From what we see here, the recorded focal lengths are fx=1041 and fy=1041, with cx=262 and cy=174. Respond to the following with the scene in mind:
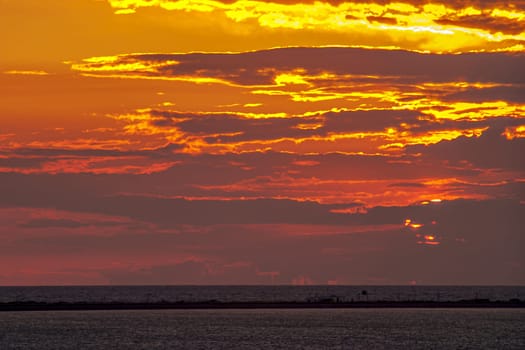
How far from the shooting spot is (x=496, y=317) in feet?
565

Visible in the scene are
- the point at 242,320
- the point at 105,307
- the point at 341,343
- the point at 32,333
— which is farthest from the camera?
the point at 105,307

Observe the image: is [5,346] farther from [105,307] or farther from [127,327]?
[105,307]

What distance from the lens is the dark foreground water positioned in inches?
4486

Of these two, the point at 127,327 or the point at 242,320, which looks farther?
the point at 242,320

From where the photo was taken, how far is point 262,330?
13875 cm

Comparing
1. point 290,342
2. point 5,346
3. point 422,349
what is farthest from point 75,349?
point 422,349

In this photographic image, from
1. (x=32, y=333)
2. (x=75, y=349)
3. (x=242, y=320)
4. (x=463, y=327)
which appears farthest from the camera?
(x=242, y=320)

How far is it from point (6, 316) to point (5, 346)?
66.1m

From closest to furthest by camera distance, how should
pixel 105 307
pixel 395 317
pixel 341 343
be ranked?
pixel 341 343 → pixel 395 317 → pixel 105 307

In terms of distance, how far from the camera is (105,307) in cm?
19162

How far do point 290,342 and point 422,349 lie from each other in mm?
15330

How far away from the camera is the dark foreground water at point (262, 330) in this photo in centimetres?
11394

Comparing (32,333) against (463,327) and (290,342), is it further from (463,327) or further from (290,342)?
(463,327)

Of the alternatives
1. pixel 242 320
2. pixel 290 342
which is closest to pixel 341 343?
pixel 290 342
